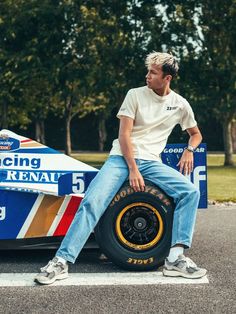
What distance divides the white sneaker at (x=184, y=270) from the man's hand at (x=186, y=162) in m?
0.77

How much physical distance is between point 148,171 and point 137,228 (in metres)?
0.46

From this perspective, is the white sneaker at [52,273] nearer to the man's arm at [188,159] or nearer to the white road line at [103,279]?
the white road line at [103,279]

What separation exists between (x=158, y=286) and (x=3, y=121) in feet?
75.8

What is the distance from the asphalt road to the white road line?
8cm

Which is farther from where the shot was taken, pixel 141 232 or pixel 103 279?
pixel 141 232

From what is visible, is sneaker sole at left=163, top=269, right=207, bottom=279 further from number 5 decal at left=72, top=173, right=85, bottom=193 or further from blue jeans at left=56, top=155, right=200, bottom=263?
number 5 decal at left=72, top=173, right=85, bottom=193

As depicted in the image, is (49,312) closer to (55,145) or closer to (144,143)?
(144,143)

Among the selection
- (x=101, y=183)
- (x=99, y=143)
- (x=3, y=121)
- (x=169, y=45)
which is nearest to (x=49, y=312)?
(x=101, y=183)

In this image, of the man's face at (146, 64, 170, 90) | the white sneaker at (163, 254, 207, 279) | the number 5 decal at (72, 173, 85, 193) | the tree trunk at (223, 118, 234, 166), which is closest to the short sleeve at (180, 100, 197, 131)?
the man's face at (146, 64, 170, 90)

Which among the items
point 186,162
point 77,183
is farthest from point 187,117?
point 77,183

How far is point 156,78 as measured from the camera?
171 inches

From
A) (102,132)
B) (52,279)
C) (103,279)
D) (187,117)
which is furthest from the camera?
(102,132)

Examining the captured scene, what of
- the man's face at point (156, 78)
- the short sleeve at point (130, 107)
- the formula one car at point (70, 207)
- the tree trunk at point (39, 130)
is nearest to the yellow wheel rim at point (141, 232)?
the formula one car at point (70, 207)

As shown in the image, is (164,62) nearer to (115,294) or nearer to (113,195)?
(113,195)
